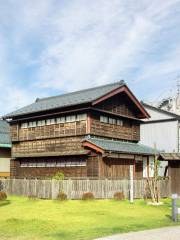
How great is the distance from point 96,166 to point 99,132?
3.40m

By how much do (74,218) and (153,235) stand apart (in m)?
5.67

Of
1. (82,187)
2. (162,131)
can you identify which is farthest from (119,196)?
(162,131)

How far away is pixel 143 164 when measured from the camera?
33.5 meters

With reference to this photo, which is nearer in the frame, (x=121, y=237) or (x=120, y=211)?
(x=121, y=237)

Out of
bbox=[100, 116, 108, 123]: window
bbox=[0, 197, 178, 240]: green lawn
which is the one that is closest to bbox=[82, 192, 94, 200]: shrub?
bbox=[0, 197, 178, 240]: green lawn

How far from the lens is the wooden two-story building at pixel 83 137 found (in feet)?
95.1

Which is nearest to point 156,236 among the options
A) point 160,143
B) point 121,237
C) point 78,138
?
point 121,237

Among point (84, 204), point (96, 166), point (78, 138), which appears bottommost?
point (84, 204)

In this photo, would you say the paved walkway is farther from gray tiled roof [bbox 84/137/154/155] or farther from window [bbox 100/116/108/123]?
window [bbox 100/116/108/123]

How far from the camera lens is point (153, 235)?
494 inches

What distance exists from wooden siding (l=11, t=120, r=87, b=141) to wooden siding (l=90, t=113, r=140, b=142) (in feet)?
3.27

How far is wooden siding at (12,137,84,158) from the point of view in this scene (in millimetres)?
30052

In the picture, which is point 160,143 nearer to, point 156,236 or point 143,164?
point 143,164

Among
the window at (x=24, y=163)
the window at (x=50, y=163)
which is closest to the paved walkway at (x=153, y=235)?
the window at (x=50, y=163)
